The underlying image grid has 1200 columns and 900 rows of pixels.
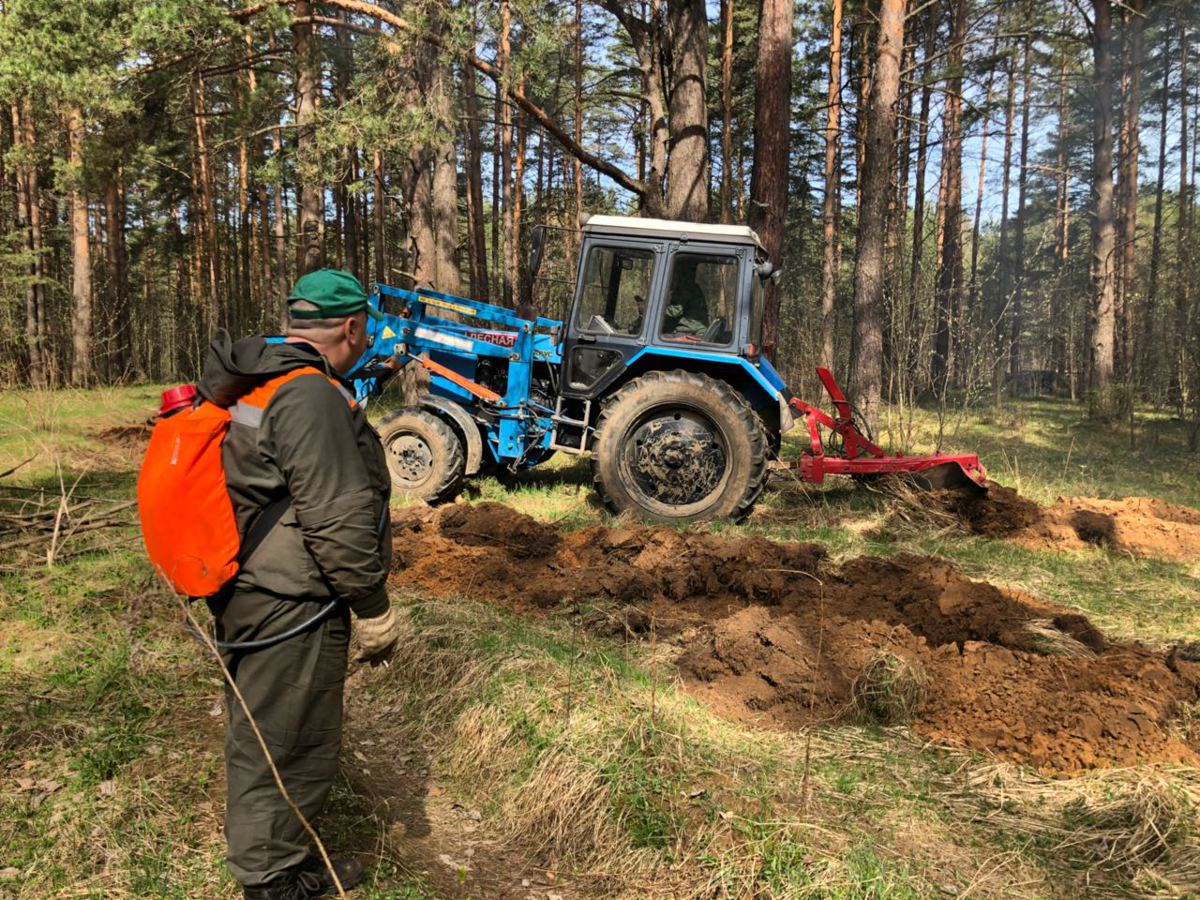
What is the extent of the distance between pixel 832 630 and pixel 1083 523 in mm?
3423

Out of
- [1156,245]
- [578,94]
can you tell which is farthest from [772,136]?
[1156,245]

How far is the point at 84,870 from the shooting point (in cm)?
238

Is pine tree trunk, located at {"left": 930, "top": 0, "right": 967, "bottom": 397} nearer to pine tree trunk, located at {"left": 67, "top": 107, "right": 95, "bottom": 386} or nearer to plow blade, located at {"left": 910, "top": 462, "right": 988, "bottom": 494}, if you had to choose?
plow blade, located at {"left": 910, "top": 462, "right": 988, "bottom": 494}

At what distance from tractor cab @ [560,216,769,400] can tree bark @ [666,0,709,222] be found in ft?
8.54

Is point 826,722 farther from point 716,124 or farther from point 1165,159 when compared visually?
point 1165,159

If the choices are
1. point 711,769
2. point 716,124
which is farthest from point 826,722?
point 716,124

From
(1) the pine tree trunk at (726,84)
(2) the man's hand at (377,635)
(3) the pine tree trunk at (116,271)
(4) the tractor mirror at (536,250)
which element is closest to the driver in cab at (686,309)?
(4) the tractor mirror at (536,250)

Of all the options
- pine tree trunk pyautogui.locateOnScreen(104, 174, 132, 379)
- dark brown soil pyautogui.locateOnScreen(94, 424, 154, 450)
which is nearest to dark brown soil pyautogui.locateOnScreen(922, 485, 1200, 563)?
dark brown soil pyautogui.locateOnScreen(94, 424, 154, 450)

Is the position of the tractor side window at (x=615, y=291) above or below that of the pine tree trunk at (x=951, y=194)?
below

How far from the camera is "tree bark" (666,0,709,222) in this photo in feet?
30.0

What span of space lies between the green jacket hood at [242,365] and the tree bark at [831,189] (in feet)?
48.7

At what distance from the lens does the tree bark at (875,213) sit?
1011cm

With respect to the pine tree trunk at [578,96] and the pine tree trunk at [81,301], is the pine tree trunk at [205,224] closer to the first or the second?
the pine tree trunk at [81,301]

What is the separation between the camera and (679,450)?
6477 millimetres
